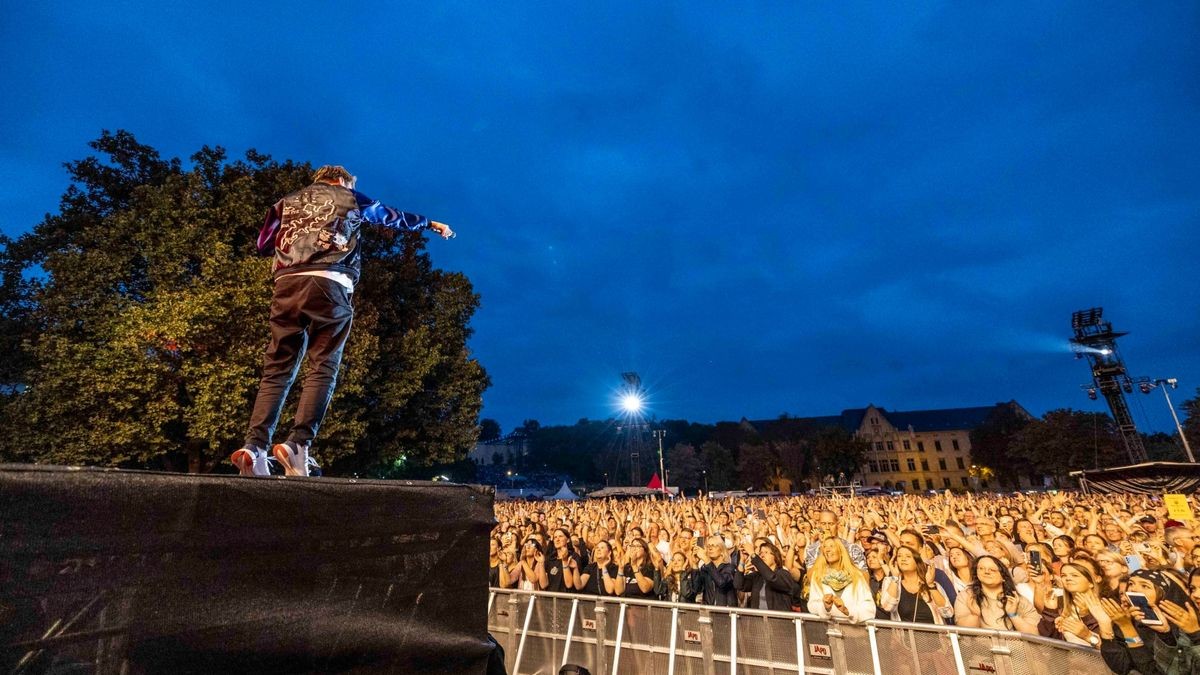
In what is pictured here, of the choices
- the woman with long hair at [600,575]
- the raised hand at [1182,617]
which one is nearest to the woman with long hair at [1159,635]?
the raised hand at [1182,617]

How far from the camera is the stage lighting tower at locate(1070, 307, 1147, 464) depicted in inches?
1534

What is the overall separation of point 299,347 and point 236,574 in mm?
1866

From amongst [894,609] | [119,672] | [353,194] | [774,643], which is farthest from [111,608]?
[894,609]

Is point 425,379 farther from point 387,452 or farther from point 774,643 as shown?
point 774,643

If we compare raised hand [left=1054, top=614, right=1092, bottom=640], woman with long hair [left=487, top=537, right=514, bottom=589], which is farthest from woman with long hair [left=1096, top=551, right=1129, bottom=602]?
woman with long hair [left=487, top=537, right=514, bottom=589]

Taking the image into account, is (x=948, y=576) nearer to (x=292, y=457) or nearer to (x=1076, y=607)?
(x=1076, y=607)

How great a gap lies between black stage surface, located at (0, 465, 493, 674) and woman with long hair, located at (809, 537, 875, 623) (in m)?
5.43

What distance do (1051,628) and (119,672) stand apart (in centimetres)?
736

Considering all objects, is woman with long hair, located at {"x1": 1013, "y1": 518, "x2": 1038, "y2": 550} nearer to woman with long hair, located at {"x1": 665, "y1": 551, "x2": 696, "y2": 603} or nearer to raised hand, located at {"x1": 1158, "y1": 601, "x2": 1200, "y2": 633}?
raised hand, located at {"x1": 1158, "y1": 601, "x2": 1200, "y2": 633}

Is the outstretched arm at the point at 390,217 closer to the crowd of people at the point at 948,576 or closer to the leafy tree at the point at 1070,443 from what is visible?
the crowd of people at the point at 948,576

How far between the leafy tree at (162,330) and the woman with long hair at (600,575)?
898 centimetres

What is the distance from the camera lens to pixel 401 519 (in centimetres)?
184

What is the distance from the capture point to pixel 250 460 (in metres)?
2.62

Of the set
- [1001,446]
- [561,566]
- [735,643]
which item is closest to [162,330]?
[561,566]
